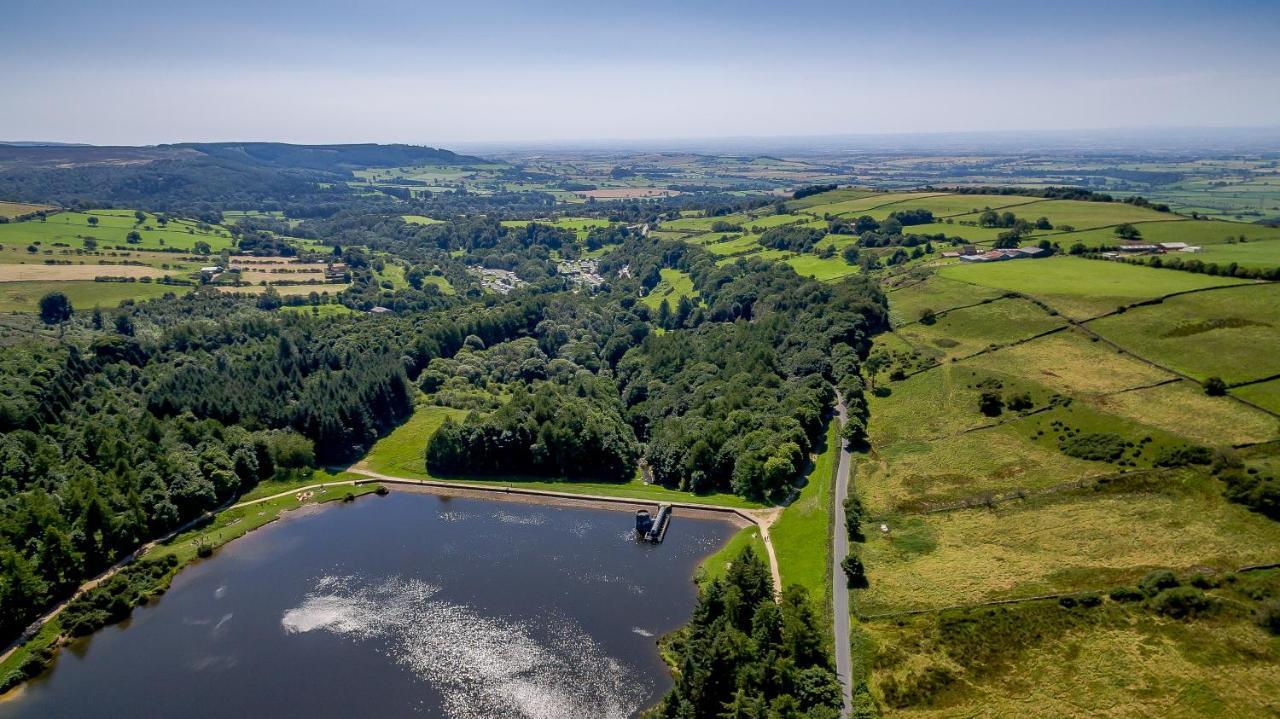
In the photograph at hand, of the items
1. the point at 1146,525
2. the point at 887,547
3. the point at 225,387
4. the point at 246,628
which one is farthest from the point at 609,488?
the point at 225,387

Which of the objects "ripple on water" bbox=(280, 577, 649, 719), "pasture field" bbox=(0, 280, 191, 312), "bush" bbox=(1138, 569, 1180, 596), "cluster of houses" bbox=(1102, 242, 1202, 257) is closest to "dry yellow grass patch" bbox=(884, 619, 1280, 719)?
"bush" bbox=(1138, 569, 1180, 596)

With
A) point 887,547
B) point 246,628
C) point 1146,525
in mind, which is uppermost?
point 1146,525

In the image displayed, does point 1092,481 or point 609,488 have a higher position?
point 1092,481

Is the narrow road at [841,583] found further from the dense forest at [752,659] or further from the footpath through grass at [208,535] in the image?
the footpath through grass at [208,535]

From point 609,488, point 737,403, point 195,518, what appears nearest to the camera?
point 195,518

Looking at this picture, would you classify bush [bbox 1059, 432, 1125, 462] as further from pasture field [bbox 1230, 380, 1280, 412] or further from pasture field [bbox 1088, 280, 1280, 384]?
pasture field [bbox 1088, 280, 1280, 384]

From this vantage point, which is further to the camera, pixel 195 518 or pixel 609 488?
pixel 609 488

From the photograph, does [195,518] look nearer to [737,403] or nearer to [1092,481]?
[737,403]
